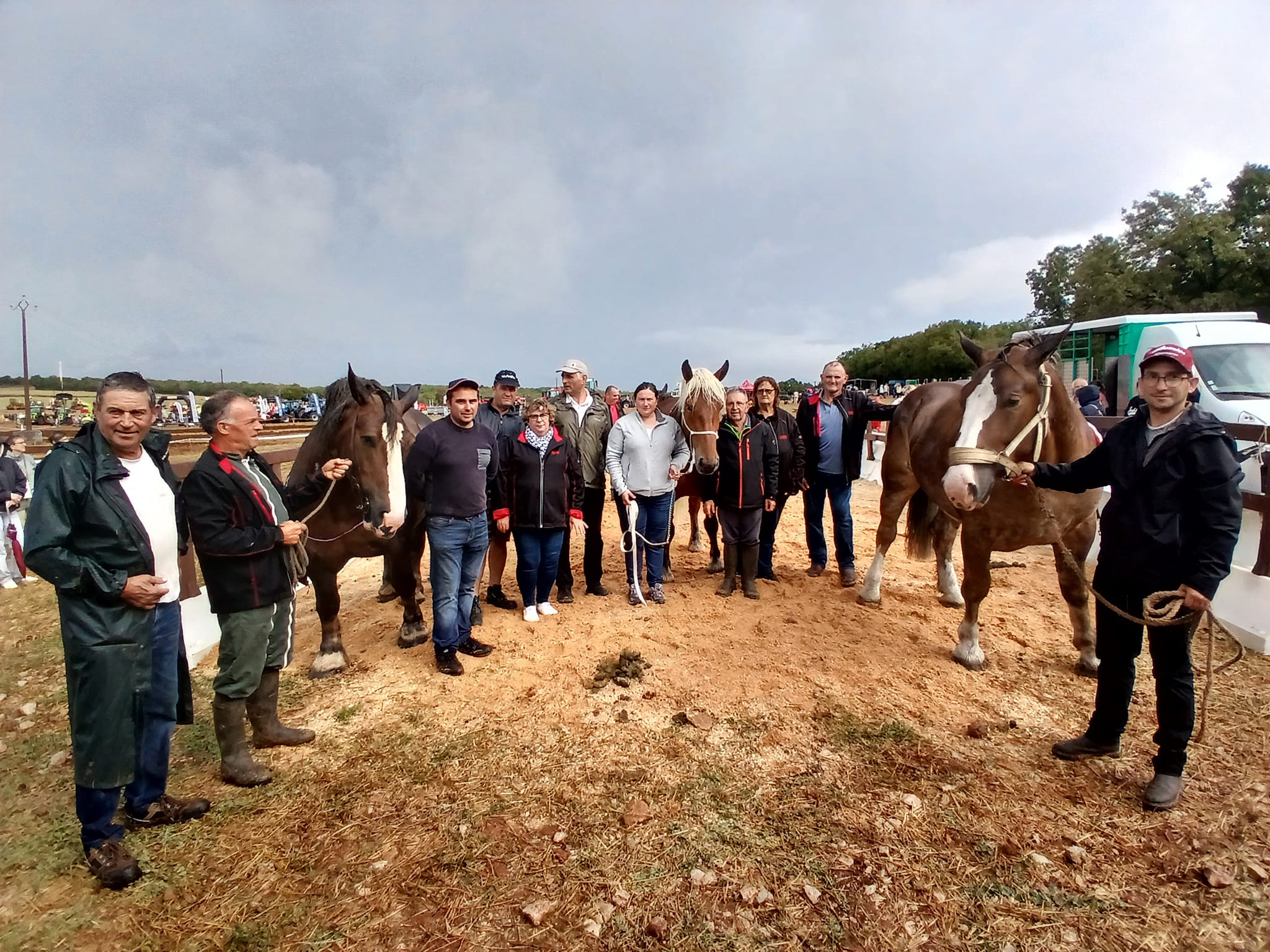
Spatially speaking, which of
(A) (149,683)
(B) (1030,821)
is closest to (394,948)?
(A) (149,683)

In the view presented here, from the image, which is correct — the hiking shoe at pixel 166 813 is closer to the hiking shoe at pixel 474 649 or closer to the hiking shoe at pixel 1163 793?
the hiking shoe at pixel 474 649

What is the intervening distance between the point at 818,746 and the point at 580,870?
1424mm

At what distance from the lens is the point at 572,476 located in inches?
187

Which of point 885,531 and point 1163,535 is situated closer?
point 1163,535

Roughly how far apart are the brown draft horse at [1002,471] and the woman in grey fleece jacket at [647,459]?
2016mm

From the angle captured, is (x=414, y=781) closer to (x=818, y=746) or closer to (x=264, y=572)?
(x=264, y=572)

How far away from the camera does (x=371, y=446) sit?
3555 mm

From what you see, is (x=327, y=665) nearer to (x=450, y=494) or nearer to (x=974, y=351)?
(x=450, y=494)

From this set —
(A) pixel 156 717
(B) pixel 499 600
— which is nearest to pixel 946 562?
(B) pixel 499 600

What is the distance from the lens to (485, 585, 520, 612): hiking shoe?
516 cm

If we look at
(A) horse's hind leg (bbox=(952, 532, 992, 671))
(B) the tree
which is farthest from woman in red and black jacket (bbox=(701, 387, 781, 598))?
(B) the tree

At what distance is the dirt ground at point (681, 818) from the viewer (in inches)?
77.7

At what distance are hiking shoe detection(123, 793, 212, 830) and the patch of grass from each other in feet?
2.70

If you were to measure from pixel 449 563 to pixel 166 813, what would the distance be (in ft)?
5.95
